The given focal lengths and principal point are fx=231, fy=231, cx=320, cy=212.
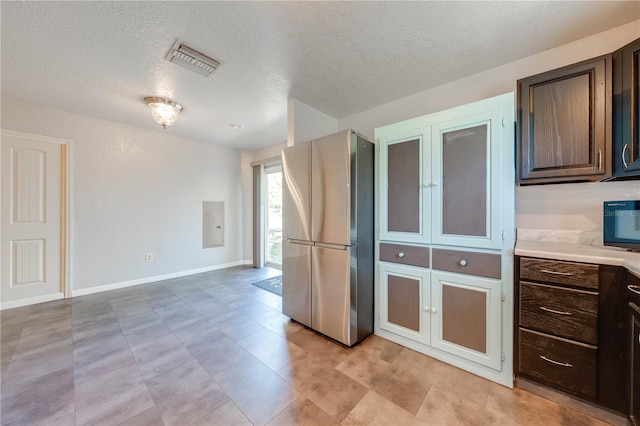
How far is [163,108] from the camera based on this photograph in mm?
2672

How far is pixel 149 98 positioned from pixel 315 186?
2.20 meters

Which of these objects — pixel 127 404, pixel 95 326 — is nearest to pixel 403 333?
pixel 127 404

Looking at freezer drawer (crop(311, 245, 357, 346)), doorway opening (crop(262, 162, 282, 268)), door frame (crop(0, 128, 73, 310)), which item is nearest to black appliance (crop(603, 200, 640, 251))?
freezer drawer (crop(311, 245, 357, 346))

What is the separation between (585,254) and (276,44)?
7.93 feet

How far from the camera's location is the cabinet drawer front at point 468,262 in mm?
1592

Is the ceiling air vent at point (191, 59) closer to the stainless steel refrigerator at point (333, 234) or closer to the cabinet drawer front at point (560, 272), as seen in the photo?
the stainless steel refrigerator at point (333, 234)

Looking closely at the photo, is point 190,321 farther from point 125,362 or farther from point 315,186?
point 315,186

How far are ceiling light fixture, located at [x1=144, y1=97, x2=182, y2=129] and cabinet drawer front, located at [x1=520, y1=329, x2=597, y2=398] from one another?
3.83 m

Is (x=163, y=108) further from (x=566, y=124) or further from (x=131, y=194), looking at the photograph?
(x=566, y=124)

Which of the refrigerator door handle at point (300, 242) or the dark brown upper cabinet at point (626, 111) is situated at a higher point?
the dark brown upper cabinet at point (626, 111)

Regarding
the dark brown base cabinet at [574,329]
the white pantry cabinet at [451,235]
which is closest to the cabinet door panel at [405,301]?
the white pantry cabinet at [451,235]

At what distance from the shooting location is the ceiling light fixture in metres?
2.64

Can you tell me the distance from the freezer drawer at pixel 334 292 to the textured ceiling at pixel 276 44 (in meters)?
1.62

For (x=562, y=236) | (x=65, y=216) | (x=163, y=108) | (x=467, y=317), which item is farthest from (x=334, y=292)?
(x=65, y=216)
